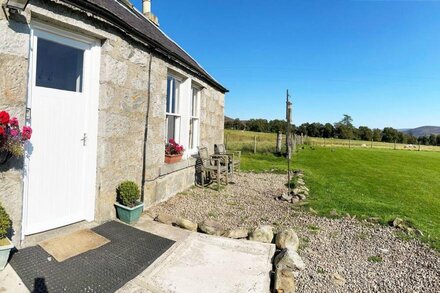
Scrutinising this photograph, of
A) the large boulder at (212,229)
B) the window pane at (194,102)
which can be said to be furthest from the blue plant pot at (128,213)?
the window pane at (194,102)

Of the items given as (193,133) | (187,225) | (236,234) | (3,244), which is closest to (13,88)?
(3,244)

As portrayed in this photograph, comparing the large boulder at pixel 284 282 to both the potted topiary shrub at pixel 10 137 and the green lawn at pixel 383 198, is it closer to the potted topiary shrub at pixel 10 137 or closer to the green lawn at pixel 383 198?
the green lawn at pixel 383 198

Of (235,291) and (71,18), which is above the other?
(71,18)

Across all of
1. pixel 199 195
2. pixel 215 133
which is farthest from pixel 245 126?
pixel 199 195

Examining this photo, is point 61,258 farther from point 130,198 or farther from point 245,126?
point 245,126

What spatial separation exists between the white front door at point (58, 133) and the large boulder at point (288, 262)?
2.88m

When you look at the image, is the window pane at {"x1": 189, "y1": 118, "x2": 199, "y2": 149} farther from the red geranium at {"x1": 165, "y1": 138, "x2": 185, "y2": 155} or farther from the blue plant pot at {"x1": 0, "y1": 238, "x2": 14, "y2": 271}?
the blue plant pot at {"x1": 0, "y1": 238, "x2": 14, "y2": 271}

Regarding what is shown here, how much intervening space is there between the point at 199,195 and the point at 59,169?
3.79 meters

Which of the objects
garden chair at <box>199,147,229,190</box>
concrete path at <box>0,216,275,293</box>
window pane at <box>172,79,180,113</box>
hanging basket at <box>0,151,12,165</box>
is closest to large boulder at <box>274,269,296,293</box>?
concrete path at <box>0,216,275,293</box>

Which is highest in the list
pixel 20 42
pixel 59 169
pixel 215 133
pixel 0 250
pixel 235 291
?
pixel 20 42

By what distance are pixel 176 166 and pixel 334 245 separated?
3812 millimetres

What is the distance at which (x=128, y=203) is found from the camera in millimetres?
4422

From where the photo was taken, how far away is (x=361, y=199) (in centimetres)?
759

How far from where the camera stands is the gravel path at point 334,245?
331 centimetres
